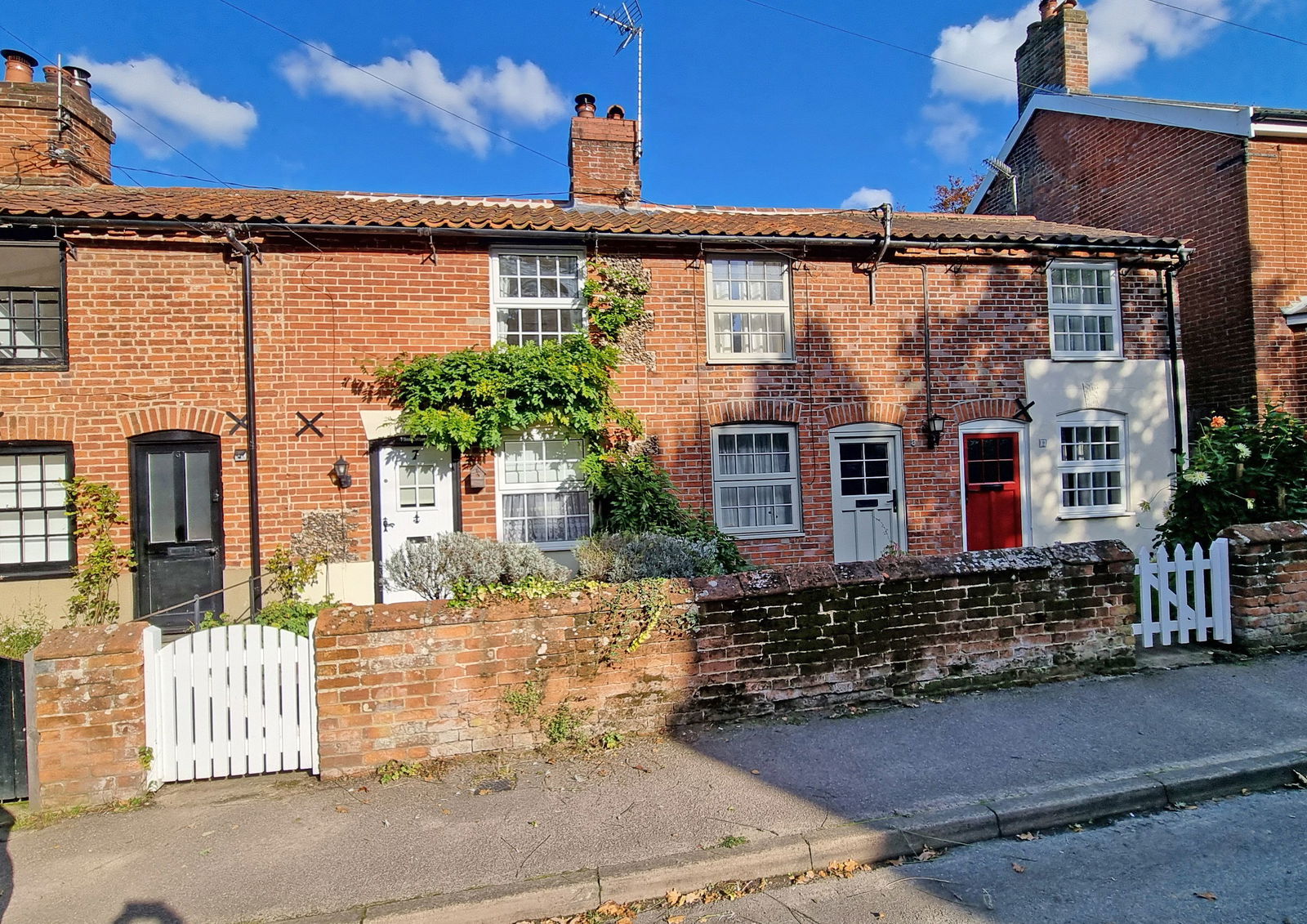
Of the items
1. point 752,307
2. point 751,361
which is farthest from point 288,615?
point 752,307

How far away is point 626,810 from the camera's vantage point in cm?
411

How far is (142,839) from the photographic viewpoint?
398cm

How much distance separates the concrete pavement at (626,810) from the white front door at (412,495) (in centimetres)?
424

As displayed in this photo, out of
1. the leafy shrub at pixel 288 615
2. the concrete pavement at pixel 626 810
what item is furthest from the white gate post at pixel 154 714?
the leafy shrub at pixel 288 615

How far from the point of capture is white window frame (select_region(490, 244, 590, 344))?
361 inches

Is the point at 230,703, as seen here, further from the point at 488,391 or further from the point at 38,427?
the point at 38,427

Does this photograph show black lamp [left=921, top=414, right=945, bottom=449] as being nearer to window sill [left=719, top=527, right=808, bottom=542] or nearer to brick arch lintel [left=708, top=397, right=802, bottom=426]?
brick arch lintel [left=708, top=397, right=802, bottom=426]

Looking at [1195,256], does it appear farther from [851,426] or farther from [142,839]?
[142,839]

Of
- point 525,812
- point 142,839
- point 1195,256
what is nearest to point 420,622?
point 525,812

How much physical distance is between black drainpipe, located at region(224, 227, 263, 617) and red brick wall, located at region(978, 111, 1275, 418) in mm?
14135

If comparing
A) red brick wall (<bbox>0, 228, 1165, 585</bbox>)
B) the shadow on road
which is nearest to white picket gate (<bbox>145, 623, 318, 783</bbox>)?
the shadow on road

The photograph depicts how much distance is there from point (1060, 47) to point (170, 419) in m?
17.4

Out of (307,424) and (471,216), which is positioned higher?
(471,216)

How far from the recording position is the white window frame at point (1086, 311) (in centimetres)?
1063
